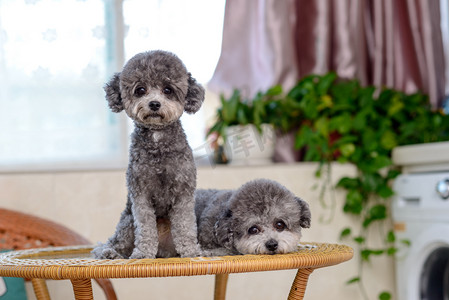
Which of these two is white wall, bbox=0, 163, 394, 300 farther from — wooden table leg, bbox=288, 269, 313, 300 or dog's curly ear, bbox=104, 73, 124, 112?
dog's curly ear, bbox=104, 73, 124, 112

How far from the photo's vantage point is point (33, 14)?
2186 millimetres

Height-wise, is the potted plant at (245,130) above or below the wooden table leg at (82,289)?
above

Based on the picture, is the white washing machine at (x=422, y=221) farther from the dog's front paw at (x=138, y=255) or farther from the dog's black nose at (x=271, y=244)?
the dog's front paw at (x=138, y=255)

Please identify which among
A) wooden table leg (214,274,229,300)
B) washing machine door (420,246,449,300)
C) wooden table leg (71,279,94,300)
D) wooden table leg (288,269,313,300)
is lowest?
washing machine door (420,246,449,300)

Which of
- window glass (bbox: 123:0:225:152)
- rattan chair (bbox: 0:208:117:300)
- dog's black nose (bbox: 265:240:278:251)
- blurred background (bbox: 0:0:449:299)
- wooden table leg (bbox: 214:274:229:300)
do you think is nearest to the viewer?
dog's black nose (bbox: 265:240:278:251)

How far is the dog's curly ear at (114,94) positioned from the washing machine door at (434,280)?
4.86 ft

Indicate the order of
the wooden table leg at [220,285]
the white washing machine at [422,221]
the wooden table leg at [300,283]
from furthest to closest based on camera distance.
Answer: the white washing machine at [422,221] → the wooden table leg at [220,285] → the wooden table leg at [300,283]

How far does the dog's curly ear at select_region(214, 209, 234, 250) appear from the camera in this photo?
96 centimetres

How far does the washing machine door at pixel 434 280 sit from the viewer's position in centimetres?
200

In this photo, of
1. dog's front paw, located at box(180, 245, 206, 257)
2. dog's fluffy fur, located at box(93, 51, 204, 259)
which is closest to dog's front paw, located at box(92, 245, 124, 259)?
dog's fluffy fur, located at box(93, 51, 204, 259)

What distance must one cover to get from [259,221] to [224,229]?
0.21ft

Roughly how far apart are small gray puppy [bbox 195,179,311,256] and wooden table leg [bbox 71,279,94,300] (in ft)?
0.72

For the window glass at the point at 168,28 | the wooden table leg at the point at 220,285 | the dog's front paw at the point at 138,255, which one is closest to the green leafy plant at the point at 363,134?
the window glass at the point at 168,28

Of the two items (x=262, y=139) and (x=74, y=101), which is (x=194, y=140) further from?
(x=74, y=101)
